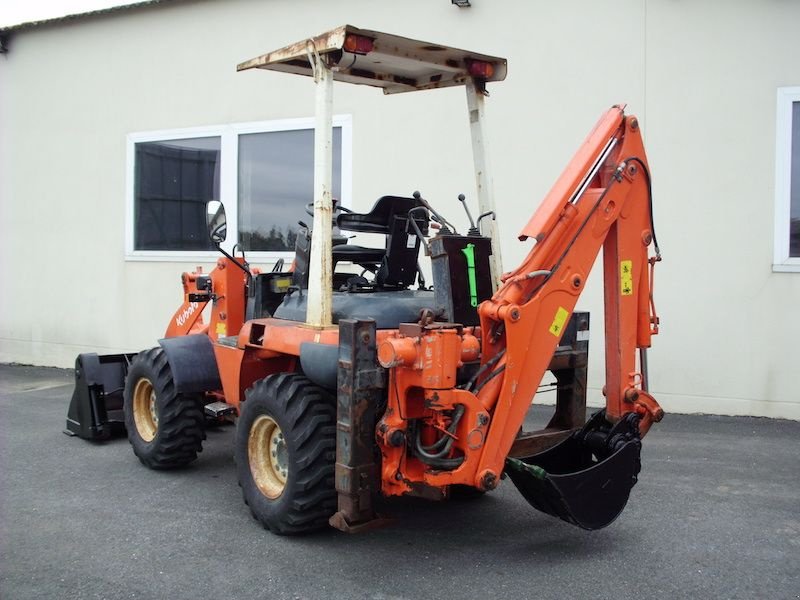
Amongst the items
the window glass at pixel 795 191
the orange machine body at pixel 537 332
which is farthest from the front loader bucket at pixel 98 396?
the window glass at pixel 795 191

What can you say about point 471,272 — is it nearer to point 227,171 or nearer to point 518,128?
point 518,128

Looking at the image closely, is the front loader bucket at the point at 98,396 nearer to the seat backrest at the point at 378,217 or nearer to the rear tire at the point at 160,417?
the rear tire at the point at 160,417

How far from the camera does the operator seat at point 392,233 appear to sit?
4980 mm

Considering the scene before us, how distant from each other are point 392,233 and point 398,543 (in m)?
1.87

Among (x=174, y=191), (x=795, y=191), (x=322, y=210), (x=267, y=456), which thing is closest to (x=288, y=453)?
(x=267, y=456)

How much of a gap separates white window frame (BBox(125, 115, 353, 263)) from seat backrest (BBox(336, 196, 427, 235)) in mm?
4309

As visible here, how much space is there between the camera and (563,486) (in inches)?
156

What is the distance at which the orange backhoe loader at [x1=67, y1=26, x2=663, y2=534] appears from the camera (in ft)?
12.8

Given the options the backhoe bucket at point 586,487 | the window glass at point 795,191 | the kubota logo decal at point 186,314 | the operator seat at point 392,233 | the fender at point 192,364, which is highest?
the window glass at point 795,191

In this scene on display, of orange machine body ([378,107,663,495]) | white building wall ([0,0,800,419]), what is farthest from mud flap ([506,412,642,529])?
white building wall ([0,0,800,419])

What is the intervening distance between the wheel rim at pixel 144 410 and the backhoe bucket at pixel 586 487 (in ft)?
10.4

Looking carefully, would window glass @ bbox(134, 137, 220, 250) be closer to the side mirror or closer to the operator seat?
the side mirror

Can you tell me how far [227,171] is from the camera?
10.1 meters

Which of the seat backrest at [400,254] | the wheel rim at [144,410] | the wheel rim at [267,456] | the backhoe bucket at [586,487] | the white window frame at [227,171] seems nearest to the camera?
the backhoe bucket at [586,487]
